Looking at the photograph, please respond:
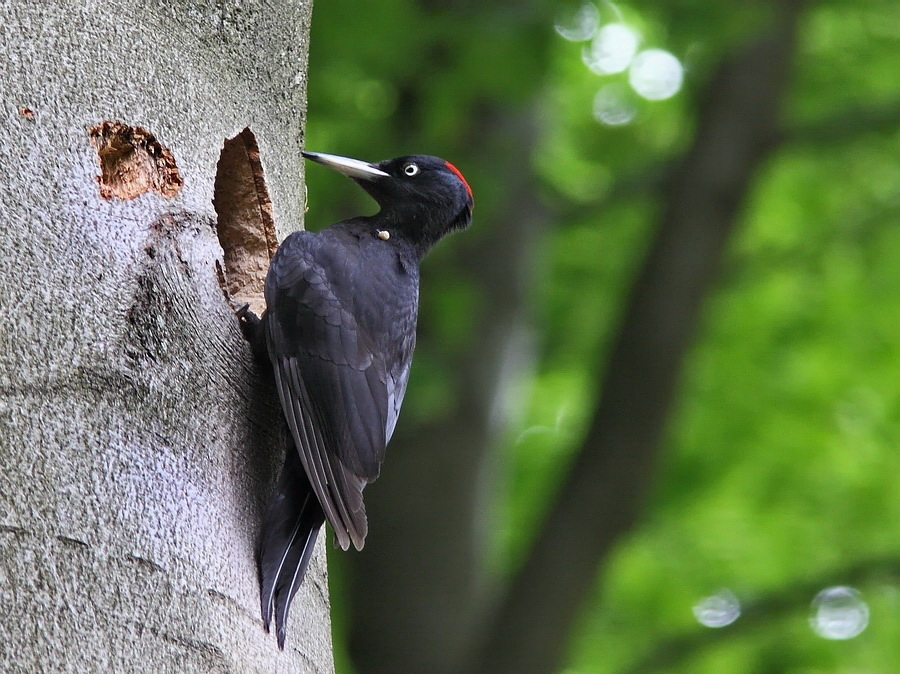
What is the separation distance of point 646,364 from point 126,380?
479 cm

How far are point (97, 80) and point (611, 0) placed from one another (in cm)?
327

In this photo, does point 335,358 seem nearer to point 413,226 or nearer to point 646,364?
point 413,226

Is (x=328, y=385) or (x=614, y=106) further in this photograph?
(x=614, y=106)

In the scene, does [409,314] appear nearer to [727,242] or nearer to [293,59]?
[293,59]

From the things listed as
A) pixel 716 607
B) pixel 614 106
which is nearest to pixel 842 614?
pixel 716 607

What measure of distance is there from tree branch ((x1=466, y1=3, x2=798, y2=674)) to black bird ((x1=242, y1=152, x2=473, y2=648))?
115 inches

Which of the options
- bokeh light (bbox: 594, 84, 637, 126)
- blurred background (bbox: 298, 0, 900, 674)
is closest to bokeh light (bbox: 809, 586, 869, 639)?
blurred background (bbox: 298, 0, 900, 674)

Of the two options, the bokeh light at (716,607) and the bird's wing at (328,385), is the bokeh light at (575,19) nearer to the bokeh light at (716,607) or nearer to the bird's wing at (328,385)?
the bird's wing at (328,385)

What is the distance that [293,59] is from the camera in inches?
108

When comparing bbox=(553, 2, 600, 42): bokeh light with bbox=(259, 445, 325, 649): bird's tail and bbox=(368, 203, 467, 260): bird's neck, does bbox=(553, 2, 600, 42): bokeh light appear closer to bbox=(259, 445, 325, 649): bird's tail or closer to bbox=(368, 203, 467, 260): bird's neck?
bbox=(368, 203, 467, 260): bird's neck

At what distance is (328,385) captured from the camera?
8.78 feet

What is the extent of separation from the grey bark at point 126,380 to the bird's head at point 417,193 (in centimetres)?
121

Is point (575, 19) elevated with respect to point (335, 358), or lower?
elevated

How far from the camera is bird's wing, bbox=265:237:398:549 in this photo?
2.40 metres
